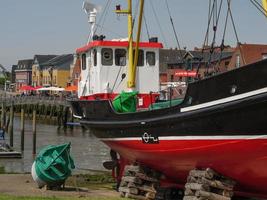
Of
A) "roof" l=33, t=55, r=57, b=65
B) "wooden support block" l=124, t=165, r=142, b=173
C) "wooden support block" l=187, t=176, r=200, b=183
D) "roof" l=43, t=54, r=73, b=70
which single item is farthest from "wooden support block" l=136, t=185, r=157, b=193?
"roof" l=33, t=55, r=57, b=65

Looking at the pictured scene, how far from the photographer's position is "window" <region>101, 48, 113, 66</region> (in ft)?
55.7

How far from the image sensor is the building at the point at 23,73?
143 meters

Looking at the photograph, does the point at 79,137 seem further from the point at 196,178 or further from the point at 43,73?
the point at 43,73

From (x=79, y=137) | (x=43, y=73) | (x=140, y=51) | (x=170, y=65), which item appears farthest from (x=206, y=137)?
(x=43, y=73)

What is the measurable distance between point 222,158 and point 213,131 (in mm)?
551

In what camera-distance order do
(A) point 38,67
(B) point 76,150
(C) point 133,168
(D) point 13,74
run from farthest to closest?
(D) point 13,74 < (A) point 38,67 < (B) point 76,150 < (C) point 133,168

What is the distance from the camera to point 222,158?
10836 millimetres

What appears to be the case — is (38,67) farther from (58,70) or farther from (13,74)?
(13,74)

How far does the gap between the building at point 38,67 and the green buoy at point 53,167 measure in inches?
4521

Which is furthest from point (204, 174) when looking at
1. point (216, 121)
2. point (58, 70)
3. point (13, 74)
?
point (13, 74)

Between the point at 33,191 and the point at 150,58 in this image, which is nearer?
the point at 33,191

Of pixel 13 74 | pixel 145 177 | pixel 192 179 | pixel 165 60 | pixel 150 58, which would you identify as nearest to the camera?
pixel 192 179

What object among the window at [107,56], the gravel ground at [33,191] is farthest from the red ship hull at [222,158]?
the window at [107,56]

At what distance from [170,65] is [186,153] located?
66811 mm
